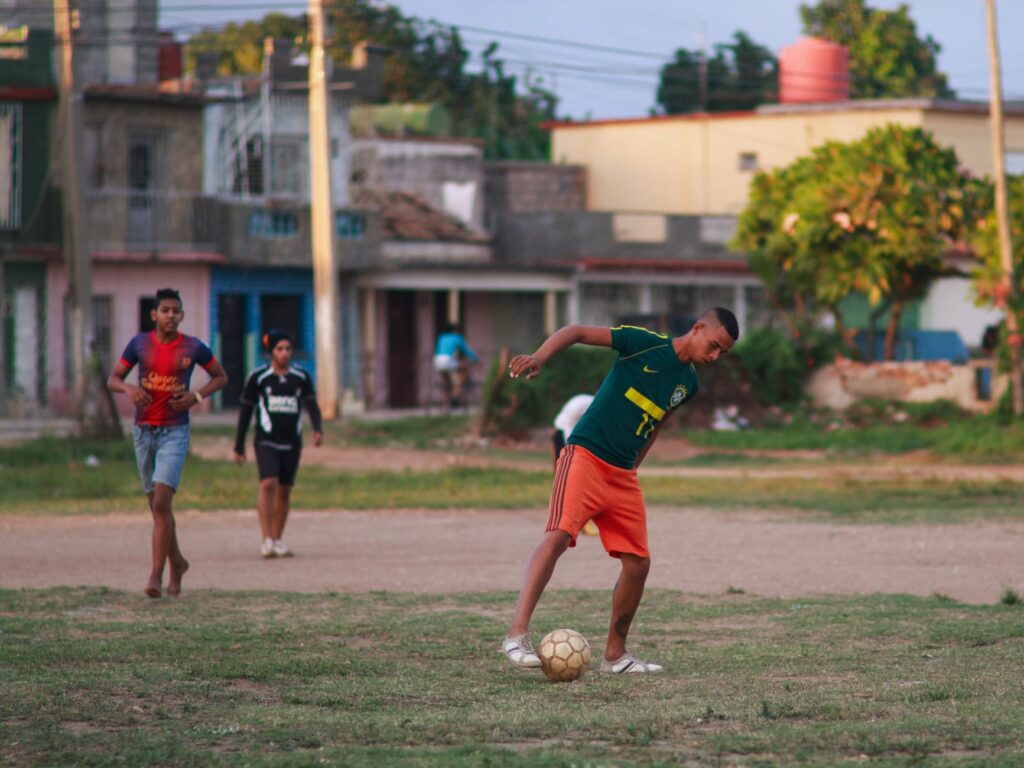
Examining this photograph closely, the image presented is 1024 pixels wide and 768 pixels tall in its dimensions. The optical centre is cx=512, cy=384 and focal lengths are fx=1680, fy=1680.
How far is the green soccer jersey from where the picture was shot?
835 centimetres

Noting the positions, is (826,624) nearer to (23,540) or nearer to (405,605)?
(405,605)

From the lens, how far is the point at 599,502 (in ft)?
27.3

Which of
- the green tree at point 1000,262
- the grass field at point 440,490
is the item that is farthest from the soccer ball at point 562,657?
the green tree at point 1000,262

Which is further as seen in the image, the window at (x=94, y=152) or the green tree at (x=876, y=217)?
the window at (x=94, y=152)

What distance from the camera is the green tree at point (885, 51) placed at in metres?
63.8

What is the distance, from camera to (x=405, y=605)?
37.2ft

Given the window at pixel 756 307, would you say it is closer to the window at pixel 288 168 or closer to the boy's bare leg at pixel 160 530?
the window at pixel 288 168

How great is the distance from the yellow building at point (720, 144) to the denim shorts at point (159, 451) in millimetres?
38481

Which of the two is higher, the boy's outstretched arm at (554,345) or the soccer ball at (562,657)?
the boy's outstretched arm at (554,345)

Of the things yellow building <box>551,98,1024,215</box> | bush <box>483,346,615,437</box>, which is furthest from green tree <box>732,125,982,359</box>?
yellow building <box>551,98,1024,215</box>

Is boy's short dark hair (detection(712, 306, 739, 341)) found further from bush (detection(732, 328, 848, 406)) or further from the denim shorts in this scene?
bush (detection(732, 328, 848, 406))

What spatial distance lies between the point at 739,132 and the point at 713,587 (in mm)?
40019

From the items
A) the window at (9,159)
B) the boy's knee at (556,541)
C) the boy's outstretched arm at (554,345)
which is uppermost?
the window at (9,159)

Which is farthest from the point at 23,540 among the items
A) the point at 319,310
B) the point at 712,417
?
the point at 712,417
